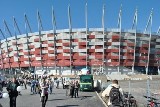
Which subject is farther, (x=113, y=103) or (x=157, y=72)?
(x=157, y=72)

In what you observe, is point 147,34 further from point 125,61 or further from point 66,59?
point 66,59

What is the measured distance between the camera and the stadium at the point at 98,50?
382ft

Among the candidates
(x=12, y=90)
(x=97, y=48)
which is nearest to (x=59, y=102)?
(x=12, y=90)

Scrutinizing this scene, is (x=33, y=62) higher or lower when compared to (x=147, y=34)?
lower

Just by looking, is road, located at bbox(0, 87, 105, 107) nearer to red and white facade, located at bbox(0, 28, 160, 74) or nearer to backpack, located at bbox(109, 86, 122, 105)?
backpack, located at bbox(109, 86, 122, 105)

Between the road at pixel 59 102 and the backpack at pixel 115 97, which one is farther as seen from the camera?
the road at pixel 59 102

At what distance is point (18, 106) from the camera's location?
21.9 m

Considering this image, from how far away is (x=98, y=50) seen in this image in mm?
116562

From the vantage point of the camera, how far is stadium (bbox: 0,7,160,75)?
11638cm

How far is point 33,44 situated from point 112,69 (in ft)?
91.7

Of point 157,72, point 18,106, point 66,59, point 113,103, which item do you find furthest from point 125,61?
point 113,103

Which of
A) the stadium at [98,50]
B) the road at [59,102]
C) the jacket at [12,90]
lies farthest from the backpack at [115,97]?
the stadium at [98,50]

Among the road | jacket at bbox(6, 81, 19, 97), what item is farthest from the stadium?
jacket at bbox(6, 81, 19, 97)

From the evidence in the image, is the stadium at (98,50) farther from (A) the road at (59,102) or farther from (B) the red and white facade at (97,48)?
(A) the road at (59,102)
